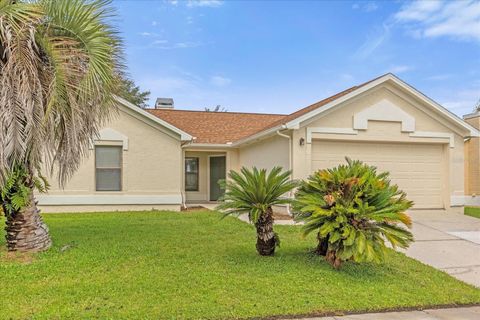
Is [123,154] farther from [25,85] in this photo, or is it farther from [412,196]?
[412,196]

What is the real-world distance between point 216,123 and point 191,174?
2882mm

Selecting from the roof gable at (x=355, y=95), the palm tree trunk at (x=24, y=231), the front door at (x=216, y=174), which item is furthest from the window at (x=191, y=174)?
the palm tree trunk at (x=24, y=231)

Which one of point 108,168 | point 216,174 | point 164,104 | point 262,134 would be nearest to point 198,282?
point 262,134

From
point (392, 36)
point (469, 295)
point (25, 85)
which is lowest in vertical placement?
point (469, 295)

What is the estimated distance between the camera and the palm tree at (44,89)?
20.2 feet

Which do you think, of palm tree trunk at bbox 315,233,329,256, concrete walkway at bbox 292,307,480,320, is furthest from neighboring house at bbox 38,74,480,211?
concrete walkway at bbox 292,307,480,320

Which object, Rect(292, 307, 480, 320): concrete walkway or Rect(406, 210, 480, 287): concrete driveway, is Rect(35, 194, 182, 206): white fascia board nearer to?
Rect(406, 210, 480, 287): concrete driveway

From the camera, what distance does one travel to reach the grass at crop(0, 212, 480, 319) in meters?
4.59

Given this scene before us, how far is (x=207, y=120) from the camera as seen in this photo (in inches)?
764

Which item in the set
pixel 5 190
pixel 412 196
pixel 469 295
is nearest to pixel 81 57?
pixel 5 190

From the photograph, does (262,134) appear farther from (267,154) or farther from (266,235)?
(266,235)

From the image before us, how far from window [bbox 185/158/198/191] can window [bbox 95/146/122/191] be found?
4.67 meters

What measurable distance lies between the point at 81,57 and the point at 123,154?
725 cm

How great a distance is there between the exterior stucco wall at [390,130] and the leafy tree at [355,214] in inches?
210
